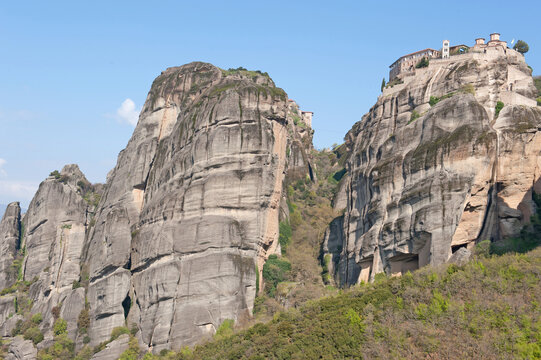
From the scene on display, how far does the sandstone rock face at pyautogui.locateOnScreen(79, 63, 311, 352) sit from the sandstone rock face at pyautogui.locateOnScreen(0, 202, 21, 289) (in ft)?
44.4

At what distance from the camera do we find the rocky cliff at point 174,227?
61.6 meters

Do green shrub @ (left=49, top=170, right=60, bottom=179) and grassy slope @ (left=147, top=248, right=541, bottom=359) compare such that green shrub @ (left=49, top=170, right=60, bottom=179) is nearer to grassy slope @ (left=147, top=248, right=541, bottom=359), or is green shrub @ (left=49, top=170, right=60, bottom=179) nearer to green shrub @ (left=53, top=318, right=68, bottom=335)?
green shrub @ (left=53, top=318, right=68, bottom=335)

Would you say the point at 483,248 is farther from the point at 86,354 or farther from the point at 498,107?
the point at 86,354

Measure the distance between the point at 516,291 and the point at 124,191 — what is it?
41.5m

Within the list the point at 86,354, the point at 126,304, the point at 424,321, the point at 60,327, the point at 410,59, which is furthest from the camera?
the point at 410,59

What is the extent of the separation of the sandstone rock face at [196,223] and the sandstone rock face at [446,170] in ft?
27.0

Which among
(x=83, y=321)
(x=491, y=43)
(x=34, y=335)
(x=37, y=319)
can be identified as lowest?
(x=34, y=335)

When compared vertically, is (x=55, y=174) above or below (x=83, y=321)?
above

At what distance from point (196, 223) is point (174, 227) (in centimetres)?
213

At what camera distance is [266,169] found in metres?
65.6

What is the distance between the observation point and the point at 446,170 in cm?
5431

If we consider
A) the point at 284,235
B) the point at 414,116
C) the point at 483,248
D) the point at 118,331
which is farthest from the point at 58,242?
the point at 483,248

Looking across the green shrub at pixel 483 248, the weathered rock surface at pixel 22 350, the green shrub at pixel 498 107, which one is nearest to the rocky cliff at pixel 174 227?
the weathered rock surface at pixel 22 350

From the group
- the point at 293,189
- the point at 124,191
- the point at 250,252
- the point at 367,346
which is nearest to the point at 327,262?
the point at 250,252
